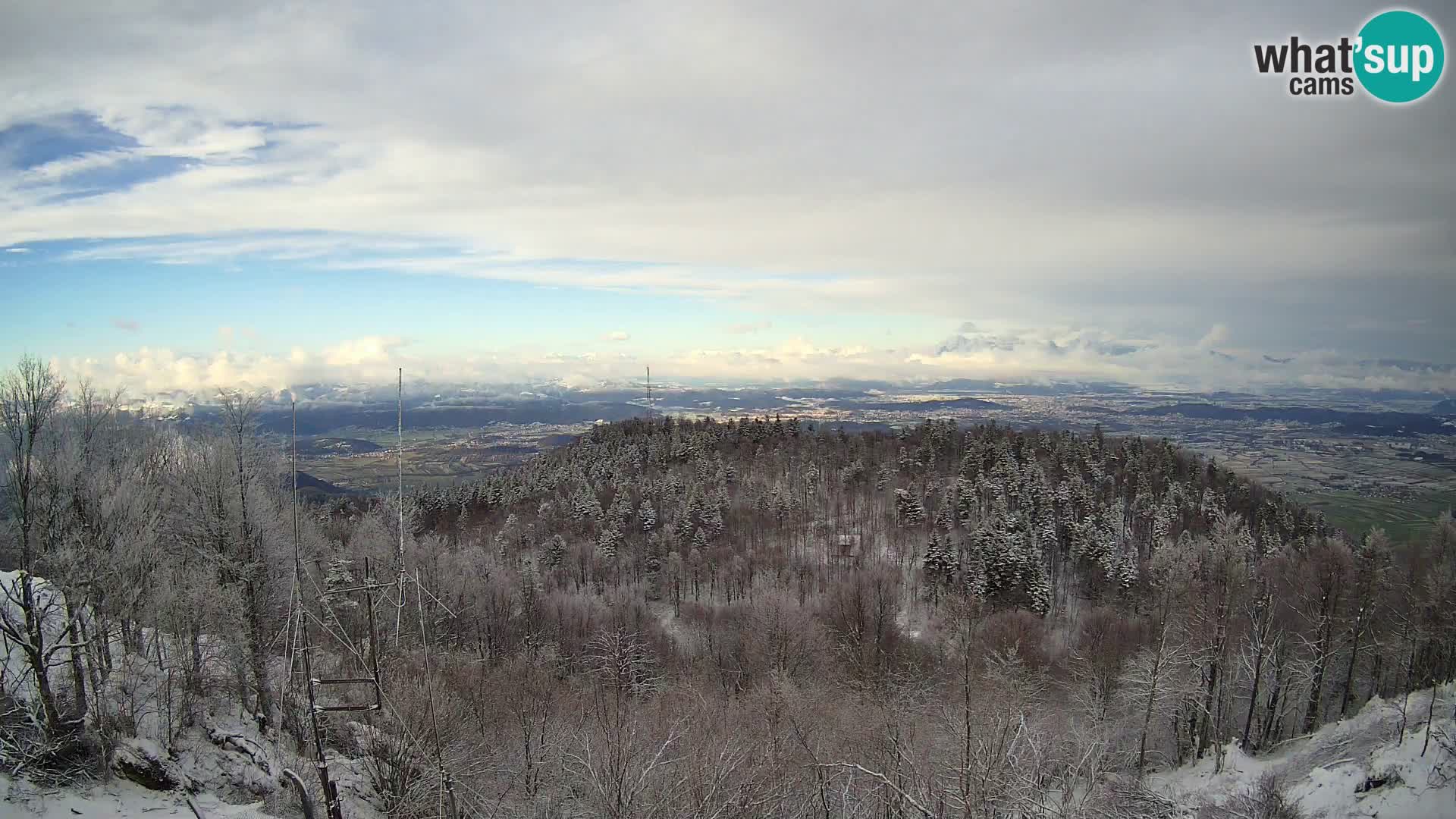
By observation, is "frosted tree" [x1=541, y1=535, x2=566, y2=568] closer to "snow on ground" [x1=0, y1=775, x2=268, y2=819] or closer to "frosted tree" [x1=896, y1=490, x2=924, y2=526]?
"frosted tree" [x1=896, y1=490, x2=924, y2=526]

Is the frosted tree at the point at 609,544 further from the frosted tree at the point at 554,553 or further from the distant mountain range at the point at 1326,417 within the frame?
the distant mountain range at the point at 1326,417

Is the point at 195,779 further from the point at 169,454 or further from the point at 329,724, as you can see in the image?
the point at 169,454

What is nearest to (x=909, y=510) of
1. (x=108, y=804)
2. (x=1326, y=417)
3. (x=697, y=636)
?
(x=697, y=636)

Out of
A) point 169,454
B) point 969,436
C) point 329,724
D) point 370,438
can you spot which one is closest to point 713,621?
point 329,724

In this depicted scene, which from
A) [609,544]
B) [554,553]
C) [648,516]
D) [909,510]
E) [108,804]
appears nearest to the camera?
[108,804]

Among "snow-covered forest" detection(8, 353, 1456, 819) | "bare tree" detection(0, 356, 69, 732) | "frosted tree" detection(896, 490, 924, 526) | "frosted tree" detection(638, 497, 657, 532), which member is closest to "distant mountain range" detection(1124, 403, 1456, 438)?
"snow-covered forest" detection(8, 353, 1456, 819)

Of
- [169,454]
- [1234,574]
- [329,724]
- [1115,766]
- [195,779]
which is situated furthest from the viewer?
[1234,574]

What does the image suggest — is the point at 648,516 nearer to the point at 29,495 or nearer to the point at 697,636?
the point at 697,636
